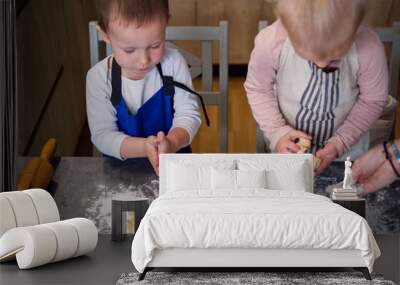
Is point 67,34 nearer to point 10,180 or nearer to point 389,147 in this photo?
point 10,180

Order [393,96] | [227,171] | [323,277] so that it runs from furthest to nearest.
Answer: [393,96] → [227,171] → [323,277]

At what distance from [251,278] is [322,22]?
209cm

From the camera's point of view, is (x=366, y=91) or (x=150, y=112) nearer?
(x=366, y=91)

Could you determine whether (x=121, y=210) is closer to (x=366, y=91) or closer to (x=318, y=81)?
(x=318, y=81)

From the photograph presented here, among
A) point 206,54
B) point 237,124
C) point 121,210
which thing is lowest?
point 121,210

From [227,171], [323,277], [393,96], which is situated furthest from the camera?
[393,96]

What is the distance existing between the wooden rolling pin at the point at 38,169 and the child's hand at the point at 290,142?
5.32 feet

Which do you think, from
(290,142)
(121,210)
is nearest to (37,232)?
(121,210)

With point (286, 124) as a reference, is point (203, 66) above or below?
above

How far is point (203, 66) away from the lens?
231 inches

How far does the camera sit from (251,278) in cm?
434

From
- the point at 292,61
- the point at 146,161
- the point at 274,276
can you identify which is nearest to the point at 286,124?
the point at 292,61

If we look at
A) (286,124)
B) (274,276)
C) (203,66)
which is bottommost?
(274,276)

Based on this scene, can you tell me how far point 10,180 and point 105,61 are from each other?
109 cm
